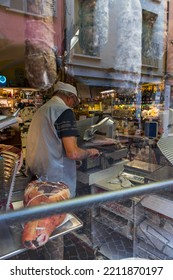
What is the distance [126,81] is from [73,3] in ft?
2.28

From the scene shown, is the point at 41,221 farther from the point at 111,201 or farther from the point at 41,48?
Answer: the point at 41,48

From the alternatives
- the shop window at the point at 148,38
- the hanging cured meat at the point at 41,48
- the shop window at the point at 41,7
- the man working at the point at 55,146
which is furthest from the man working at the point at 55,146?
the shop window at the point at 148,38

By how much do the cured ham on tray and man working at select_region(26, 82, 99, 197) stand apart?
0.43 meters

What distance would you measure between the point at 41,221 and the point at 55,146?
74cm

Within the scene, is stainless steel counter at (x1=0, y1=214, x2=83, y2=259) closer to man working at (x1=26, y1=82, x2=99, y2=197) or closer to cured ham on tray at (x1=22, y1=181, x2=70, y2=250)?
cured ham on tray at (x1=22, y1=181, x2=70, y2=250)

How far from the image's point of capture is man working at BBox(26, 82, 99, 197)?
1274 millimetres

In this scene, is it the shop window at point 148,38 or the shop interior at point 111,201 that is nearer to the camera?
the shop interior at point 111,201

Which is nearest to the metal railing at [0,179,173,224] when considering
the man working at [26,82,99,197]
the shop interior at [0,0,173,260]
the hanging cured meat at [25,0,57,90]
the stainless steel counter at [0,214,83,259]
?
the shop interior at [0,0,173,260]

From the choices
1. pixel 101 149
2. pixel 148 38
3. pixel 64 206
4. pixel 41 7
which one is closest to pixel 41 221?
pixel 64 206

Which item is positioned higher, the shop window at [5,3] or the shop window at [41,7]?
the shop window at [5,3]

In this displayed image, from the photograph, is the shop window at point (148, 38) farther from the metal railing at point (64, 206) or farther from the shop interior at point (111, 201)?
the metal railing at point (64, 206)

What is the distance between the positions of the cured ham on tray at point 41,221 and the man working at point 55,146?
430 millimetres

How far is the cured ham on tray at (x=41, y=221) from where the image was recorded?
0.61 metres

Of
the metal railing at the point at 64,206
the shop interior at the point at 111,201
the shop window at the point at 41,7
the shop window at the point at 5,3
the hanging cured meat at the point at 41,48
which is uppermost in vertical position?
the shop window at the point at 5,3
